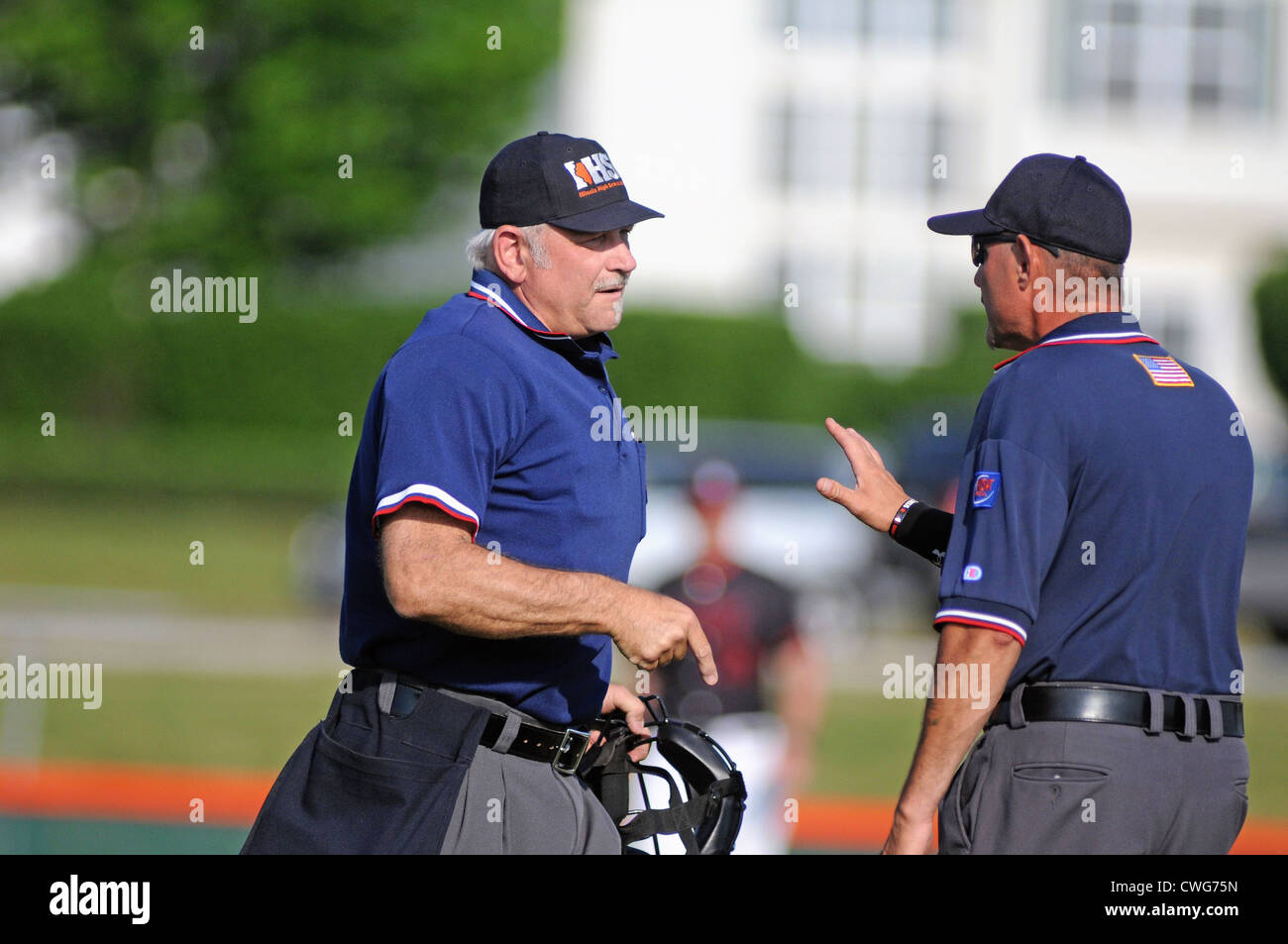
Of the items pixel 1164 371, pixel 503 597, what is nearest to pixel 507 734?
pixel 503 597

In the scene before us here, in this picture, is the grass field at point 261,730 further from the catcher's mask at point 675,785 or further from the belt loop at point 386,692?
the belt loop at point 386,692

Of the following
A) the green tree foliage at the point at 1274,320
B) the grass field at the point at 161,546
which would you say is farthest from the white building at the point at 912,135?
the grass field at the point at 161,546

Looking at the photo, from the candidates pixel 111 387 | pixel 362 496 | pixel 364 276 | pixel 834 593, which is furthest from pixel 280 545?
pixel 362 496

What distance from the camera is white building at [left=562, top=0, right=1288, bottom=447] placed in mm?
31438

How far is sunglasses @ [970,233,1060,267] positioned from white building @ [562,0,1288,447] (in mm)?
27565

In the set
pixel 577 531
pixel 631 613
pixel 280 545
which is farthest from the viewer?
pixel 280 545

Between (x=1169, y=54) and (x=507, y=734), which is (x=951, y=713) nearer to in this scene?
(x=507, y=734)

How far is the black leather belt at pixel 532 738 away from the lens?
3.44 meters

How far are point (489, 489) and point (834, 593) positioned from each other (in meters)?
13.7

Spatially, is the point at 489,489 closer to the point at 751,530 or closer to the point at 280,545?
the point at 751,530

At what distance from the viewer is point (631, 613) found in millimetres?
3281

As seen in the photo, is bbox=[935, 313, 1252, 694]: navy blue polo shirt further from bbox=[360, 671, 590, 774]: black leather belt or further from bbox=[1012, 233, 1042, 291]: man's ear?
bbox=[360, 671, 590, 774]: black leather belt

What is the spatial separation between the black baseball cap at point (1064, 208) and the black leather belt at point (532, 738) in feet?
4.86

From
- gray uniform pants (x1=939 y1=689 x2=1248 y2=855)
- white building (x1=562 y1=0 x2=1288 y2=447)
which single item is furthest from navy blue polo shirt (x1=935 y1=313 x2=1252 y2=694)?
white building (x1=562 y1=0 x2=1288 y2=447)
